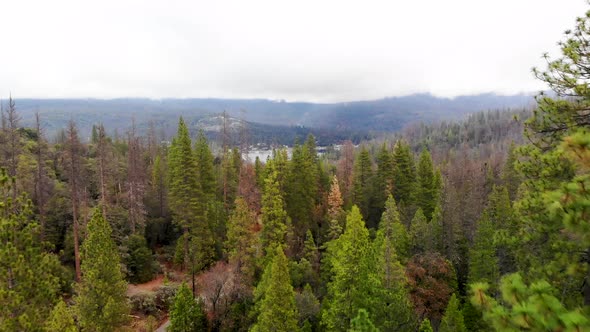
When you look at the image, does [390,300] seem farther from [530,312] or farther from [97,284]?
[97,284]

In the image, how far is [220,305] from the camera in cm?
2620

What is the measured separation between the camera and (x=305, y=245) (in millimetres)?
32156

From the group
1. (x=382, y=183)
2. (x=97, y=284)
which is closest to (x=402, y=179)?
(x=382, y=183)

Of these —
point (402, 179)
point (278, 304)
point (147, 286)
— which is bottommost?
point (147, 286)

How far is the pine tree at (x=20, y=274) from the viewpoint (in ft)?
39.0

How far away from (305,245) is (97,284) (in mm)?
17247

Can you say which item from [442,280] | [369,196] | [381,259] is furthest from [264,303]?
[369,196]

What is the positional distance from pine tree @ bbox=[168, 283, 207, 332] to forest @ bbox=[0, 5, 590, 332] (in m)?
0.09

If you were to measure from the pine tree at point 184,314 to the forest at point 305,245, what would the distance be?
0.09 m

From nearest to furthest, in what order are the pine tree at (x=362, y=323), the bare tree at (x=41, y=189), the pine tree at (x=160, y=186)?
the pine tree at (x=362, y=323) → the bare tree at (x=41, y=189) → the pine tree at (x=160, y=186)

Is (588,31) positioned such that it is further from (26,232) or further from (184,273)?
(184,273)

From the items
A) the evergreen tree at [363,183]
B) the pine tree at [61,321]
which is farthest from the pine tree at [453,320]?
the evergreen tree at [363,183]

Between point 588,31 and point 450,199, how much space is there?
26.4 meters

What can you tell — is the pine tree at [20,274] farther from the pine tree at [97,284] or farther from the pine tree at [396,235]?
the pine tree at [396,235]
